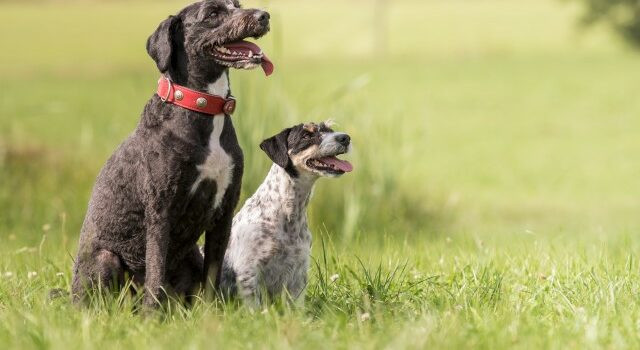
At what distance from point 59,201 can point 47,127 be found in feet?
20.4

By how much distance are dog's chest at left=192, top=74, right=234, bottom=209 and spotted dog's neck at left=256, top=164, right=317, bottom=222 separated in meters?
0.53

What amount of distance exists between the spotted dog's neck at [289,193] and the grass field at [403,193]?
27cm

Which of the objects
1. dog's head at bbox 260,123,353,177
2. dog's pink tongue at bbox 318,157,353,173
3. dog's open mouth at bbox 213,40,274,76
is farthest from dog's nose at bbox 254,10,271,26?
dog's pink tongue at bbox 318,157,353,173

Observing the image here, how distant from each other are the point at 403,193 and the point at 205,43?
6152 millimetres

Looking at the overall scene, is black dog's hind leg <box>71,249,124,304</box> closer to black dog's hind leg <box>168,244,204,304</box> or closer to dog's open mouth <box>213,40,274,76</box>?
black dog's hind leg <box>168,244,204,304</box>

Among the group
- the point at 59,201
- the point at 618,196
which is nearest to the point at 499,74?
the point at 618,196

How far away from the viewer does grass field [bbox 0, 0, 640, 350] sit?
15.5 feet

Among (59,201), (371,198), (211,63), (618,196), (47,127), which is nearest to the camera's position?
(211,63)

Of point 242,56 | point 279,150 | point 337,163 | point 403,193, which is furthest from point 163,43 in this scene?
point 403,193

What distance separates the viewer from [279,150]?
18.0 feet

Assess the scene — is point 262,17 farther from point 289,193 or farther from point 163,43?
Result: point 289,193

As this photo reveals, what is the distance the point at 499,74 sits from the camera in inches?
952

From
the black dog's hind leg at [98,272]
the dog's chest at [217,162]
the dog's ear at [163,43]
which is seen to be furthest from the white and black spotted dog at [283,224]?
the dog's ear at [163,43]

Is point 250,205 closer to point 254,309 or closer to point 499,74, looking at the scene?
point 254,309
